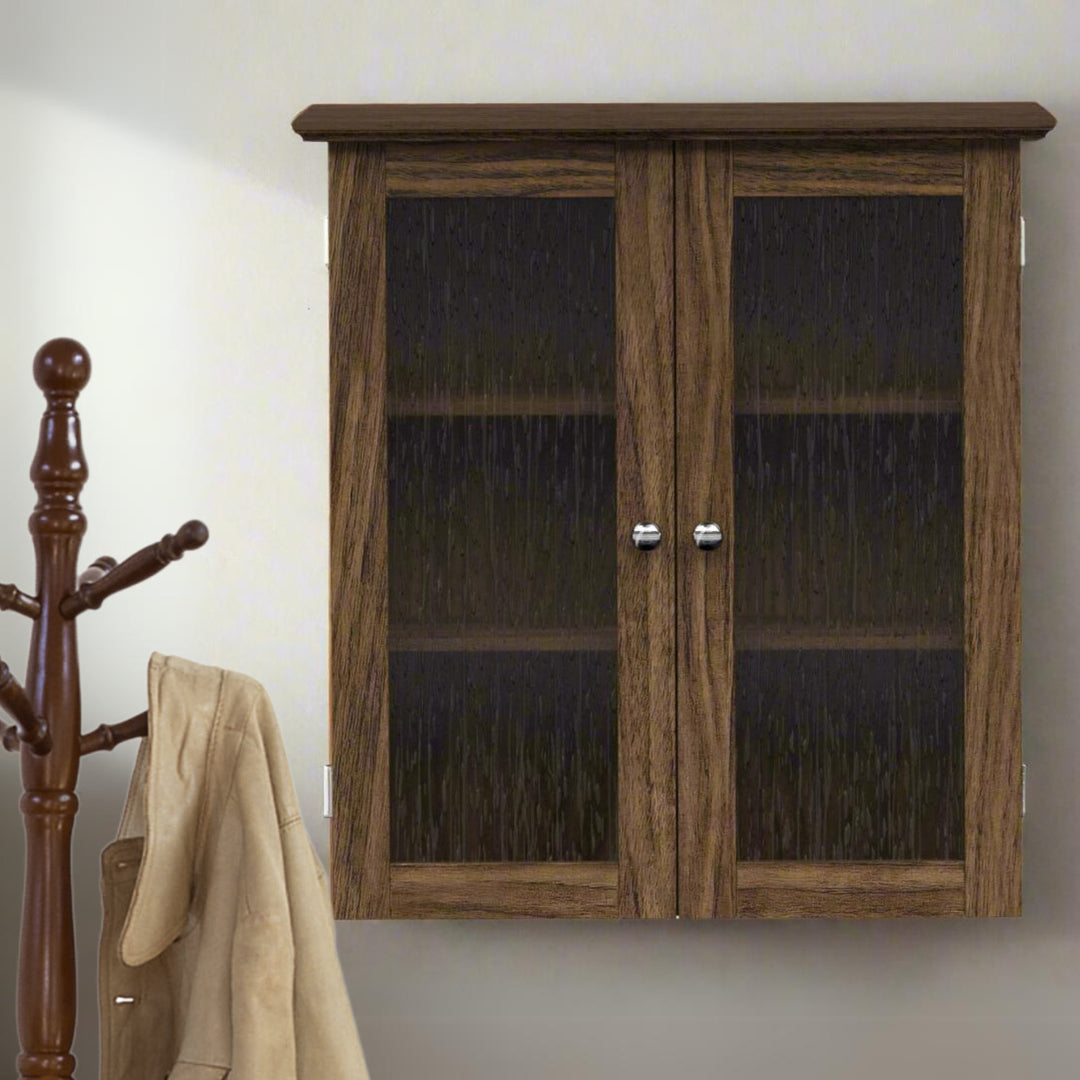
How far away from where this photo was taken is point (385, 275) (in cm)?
148

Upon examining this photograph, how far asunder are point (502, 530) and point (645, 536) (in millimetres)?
161

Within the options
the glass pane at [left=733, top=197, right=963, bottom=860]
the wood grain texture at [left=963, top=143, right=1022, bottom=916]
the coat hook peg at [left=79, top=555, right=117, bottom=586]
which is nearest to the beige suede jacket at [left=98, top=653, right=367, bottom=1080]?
the coat hook peg at [left=79, top=555, right=117, bottom=586]

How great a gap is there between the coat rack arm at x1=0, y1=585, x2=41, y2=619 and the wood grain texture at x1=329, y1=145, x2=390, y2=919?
41 centimetres

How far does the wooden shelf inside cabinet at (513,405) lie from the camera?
4.89ft

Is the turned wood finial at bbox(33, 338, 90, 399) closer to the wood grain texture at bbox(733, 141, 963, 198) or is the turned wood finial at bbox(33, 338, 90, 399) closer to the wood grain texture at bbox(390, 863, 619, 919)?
the wood grain texture at bbox(390, 863, 619, 919)

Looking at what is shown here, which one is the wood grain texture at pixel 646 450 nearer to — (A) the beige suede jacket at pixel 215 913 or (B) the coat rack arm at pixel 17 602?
(A) the beige suede jacket at pixel 215 913

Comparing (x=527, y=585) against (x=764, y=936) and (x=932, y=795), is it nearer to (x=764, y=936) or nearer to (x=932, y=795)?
(x=932, y=795)

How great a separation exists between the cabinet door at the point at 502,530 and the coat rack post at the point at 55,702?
1.27 ft

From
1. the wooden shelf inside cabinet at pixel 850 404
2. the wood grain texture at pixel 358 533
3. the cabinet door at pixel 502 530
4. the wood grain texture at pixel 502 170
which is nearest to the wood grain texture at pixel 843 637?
the cabinet door at pixel 502 530

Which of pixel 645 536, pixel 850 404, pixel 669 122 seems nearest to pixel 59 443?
pixel 645 536

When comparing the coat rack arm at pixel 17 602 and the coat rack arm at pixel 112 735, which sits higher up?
the coat rack arm at pixel 17 602

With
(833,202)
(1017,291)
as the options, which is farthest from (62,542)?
(1017,291)

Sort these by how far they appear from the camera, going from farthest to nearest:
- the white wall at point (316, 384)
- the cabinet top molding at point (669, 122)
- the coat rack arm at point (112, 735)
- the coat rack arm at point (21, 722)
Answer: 1. the white wall at point (316, 384)
2. the cabinet top molding at point (669, 122)
3. the coat rack arm at point (112, 735)
4. the coat rack arm at point (21, 722)

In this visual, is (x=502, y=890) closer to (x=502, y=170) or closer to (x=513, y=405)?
(x=513, y=405)
